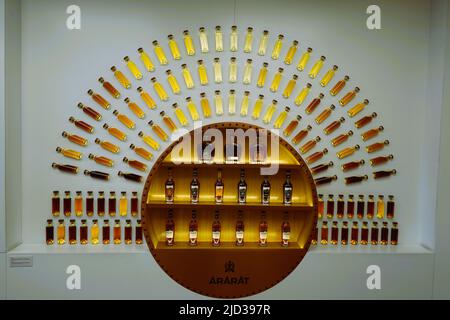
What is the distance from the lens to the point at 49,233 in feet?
10.3

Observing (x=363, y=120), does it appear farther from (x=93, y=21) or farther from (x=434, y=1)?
(x=93, y=21)

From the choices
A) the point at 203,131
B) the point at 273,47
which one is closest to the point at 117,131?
the point at 203,131

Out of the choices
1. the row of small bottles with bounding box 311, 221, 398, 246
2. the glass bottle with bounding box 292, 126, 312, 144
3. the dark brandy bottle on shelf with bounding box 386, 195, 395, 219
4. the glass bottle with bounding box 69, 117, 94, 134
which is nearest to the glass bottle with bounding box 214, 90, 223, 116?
the glass bottle with bounding box 292, 126, 312, 144

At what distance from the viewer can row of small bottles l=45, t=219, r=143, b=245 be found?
315 centimetres

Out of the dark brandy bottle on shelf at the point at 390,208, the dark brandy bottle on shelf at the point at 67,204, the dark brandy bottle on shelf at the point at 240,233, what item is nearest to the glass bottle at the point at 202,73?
the dark brandy bottle on shelf at the point at 240,233

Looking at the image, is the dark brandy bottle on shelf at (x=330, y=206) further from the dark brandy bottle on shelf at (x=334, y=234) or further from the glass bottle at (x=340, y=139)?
the glass bottle at (x=340, y=139)

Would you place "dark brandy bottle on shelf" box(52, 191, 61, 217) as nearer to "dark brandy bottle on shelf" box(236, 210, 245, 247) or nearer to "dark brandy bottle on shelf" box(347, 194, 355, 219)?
"dark brandy bottle on shelf" box(236, 210, 245, 247)

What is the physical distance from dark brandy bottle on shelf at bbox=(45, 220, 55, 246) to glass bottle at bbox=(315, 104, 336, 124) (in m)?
2.17

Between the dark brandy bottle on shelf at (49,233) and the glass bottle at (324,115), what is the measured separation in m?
2.17

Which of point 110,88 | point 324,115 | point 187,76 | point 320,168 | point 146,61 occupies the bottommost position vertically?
point 320,168

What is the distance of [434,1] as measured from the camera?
3191 millimetres

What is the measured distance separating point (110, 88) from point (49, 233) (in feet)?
3.89

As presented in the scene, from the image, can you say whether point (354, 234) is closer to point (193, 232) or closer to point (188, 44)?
point (193, 232)

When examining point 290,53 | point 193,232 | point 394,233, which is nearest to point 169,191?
point 193,232
